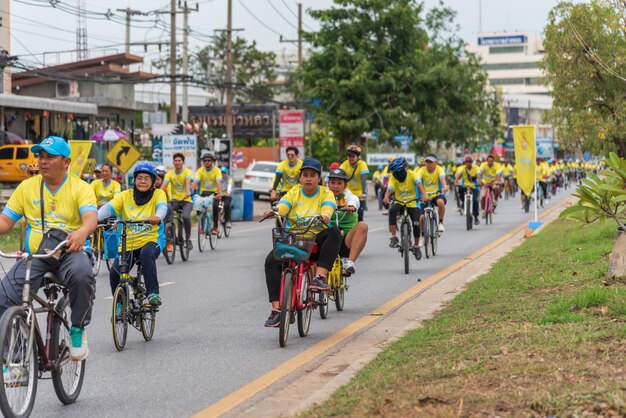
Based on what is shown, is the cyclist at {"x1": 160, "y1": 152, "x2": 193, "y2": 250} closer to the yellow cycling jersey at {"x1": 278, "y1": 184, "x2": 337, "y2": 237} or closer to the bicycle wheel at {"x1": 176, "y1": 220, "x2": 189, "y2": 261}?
the bicycle wheel at {"x1": 176, "y1": 220, "x2": 189, "y2": 261}

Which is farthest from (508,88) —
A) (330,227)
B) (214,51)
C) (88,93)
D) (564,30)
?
(330,227)

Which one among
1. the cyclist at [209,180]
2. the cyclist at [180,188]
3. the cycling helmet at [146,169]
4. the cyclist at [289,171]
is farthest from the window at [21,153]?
the cycling helmet at [146,169]

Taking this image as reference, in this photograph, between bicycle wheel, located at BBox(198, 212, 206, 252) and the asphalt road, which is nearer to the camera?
the asphalt road

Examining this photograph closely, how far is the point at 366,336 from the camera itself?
10.4 m

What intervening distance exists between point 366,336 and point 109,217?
2.77 m

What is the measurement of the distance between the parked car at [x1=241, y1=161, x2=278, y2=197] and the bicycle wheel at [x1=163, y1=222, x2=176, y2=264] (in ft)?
87.9

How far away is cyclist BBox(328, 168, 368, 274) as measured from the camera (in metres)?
11.9

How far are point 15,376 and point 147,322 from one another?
159 inches

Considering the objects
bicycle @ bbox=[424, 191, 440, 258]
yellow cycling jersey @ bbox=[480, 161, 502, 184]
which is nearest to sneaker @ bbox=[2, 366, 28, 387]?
bicycle @ bbox=[424, 191, 440, 258]

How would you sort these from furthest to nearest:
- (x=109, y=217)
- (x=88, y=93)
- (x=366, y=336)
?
1. (x=88, y=93)
2. (x=109, y=217)
3. (x=366, y=336)

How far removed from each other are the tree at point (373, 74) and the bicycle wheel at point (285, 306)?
4580 centimetres

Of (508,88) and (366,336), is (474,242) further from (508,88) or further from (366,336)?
(508,88)

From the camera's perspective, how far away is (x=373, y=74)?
189 feet

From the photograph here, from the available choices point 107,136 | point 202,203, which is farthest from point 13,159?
point 202,203
